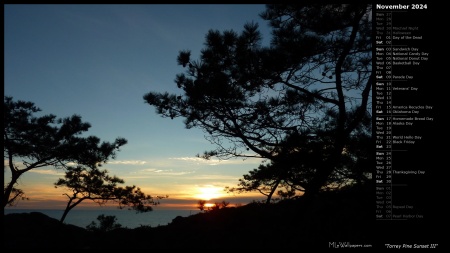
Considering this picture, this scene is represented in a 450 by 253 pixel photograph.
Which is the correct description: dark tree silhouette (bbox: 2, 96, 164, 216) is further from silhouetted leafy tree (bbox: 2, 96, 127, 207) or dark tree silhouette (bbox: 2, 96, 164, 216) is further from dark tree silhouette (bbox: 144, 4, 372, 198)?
dark tree silhouette (bbox: 144, 4, 372, 198)

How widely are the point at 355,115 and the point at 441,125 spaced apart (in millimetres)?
1900

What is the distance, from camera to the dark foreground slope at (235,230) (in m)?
5.75

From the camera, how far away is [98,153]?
11.5 metres

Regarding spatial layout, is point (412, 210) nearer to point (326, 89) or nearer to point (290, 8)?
point (326, 89)

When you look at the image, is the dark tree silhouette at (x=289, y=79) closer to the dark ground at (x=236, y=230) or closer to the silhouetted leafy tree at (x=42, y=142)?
the dark ground at (x=236, y=230)

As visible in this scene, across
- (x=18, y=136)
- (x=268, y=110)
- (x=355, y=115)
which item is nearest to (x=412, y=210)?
(x=355, y=115)

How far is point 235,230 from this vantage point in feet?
21.1

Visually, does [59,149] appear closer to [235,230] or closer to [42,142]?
[42,142]

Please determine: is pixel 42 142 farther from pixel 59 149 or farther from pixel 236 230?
pixel 236 230

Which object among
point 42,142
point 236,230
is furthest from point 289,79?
point 42,142

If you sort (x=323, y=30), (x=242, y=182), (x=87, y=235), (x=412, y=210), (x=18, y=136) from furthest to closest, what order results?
1. (x=242, y=182)
2. (x=18, y=136)
3. (x=87, y=235)
4. (x=323, y=30)
5. (x=412, y=210)

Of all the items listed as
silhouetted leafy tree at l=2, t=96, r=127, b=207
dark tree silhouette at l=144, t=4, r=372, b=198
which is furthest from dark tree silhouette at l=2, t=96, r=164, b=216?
dark tree silhouette at l=144, t=4, r=372, b=198

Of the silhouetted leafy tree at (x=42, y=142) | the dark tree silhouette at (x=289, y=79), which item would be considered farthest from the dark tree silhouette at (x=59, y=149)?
the dark tree silhouette at (x=289, y=79)

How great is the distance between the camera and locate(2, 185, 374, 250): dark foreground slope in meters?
5.75
